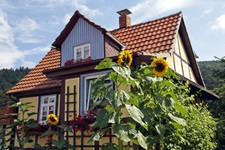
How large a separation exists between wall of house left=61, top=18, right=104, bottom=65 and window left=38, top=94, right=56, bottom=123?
196 centimetres

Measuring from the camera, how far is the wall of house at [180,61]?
421 inches

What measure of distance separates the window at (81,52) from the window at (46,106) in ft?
7.34

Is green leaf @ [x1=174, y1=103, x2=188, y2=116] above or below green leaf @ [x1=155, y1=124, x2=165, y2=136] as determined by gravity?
above

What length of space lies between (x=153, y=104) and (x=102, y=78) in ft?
4.79

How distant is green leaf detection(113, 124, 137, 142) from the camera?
436 cm

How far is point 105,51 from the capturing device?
9250 millimetres

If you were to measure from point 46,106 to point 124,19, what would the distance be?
20.3 ft

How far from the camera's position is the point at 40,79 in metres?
12.1

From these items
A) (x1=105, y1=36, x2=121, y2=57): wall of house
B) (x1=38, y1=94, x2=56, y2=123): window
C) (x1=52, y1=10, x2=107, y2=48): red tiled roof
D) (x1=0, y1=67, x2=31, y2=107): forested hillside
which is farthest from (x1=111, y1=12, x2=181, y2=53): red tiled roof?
(x1=0, y1=67, x2=31, y2=107): forested hillside

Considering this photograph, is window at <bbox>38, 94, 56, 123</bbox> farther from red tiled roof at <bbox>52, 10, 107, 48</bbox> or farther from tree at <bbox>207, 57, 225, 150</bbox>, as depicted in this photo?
tree at <bbox>207, 57, 225, 150</bbox>

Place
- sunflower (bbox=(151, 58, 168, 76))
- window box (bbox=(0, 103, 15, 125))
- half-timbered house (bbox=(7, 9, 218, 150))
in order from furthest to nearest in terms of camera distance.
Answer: window box (bbox=(0, 103, 15, 125)) → half-timbered house (bbox=(7, 9, 218, 150)) → sunflower (bbox=(151, 58, 168, 76))

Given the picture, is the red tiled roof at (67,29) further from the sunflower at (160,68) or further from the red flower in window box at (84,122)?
the sunflower at (160,68)

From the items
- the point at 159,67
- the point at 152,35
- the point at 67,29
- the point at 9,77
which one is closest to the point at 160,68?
the point at 159,67

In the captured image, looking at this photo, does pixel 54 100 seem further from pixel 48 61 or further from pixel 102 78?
pixel 102 78
